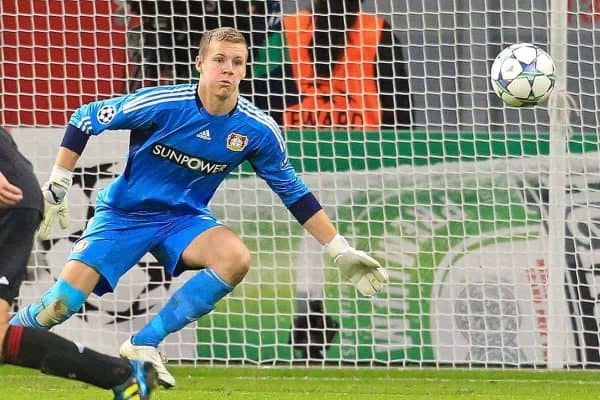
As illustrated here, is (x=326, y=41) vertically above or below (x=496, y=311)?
above

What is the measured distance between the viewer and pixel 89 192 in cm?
926

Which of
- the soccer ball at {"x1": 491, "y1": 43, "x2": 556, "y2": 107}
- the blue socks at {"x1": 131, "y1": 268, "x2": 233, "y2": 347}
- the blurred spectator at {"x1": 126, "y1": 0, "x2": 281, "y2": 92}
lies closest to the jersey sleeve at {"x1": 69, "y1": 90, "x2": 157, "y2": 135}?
the blue socks at {"x1": 131, "y1": 268, "x2": 233, "y2": 347}

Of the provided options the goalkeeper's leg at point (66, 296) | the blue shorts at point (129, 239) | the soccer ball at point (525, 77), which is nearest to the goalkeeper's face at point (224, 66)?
the blue shorts at point (129, 239)

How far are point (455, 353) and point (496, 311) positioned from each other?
1.38ft

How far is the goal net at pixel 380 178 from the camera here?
909 centimetres

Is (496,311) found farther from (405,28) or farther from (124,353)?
(124,353)

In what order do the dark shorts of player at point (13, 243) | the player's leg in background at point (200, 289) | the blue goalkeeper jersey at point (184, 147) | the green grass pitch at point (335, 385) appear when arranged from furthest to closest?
the green grass pitch at point (335, 385)
the blue goalkeeper jersey at point (184, 147)
the player's leg in background at point (200, 289)
the dark shorts of player at point (13, 243)

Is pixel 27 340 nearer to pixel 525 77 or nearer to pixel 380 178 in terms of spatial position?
pixel 525 77

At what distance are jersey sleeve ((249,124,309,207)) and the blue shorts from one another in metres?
0.36

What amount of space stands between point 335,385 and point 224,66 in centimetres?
258

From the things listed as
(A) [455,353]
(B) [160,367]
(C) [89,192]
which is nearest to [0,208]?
(B) [160,367]

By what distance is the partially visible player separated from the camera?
4949 mm

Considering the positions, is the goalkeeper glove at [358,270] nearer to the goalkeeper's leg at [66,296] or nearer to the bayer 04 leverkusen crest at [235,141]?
the bayer 04 leverkusen crest at [235,141]

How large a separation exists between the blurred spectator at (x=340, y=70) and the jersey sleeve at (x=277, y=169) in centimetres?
246
